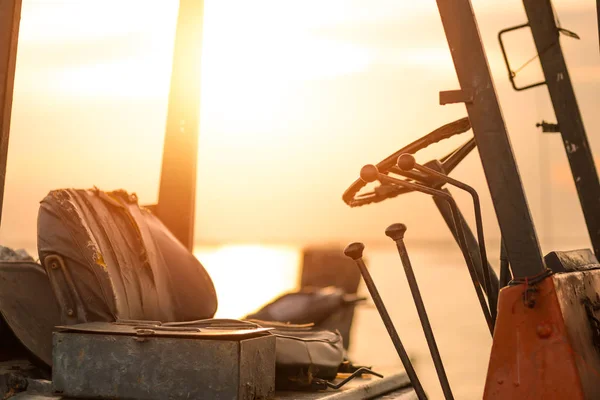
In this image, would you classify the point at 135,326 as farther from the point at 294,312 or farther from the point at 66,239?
the point at 294,312

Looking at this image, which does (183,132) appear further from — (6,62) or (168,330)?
(168,330)

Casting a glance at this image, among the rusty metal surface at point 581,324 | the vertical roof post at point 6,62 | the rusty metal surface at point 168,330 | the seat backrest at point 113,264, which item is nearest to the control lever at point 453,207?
the rusty metal surface at point 581,324

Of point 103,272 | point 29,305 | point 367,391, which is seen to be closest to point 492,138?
point 367,391

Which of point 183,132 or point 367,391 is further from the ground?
point 183,132

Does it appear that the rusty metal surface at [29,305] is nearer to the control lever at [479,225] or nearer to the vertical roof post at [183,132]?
the vertical roof post at [183,132]

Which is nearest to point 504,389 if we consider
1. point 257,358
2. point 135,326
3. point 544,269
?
point 544,269

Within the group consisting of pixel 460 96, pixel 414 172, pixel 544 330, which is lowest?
pixel 544 330

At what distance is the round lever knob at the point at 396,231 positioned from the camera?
7.72ft

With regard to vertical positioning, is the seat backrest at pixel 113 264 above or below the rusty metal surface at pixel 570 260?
above

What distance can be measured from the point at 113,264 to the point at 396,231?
1.11 metres

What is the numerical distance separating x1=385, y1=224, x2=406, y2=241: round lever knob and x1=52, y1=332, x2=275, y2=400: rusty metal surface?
1.55ft

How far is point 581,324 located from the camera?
2.19 m

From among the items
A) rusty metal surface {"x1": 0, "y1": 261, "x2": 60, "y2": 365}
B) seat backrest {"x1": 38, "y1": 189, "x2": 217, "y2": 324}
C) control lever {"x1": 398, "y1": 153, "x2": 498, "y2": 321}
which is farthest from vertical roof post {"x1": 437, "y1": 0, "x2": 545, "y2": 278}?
rusty metal surface {"x1": 0, "y1": 261, "x2": 60, "y2": 365}

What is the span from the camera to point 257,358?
2469mm
